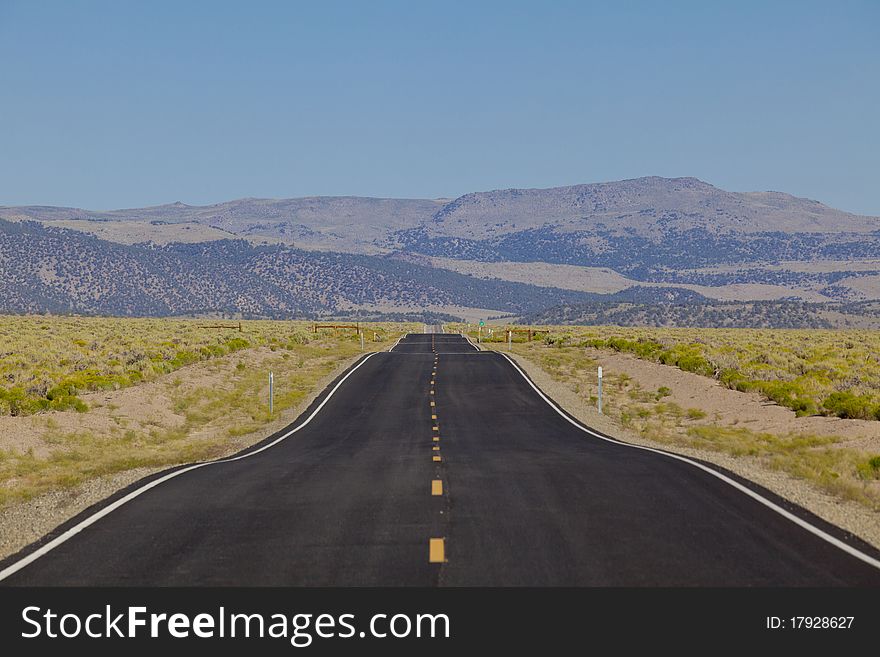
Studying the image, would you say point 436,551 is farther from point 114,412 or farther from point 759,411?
point 759,411

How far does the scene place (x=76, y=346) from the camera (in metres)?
50.8

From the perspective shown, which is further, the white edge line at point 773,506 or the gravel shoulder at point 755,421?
the gravel shoulder at point 755,421

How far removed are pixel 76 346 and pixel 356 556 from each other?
4379cm

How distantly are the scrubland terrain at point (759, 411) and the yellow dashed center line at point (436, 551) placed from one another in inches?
204

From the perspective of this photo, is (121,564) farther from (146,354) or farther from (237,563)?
(146,354)

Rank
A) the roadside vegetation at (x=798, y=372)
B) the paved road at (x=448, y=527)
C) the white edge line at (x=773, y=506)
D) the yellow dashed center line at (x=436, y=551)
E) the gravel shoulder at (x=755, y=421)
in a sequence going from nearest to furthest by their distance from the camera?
the paved road at (x=448, y=527) < the yellow dashed center line at (x=436, y=551) < the white edge line at (x=773, y=506) < the gravel shoulder at (x=755, y=421) < the roadside vegetation at (x=798, y=372)

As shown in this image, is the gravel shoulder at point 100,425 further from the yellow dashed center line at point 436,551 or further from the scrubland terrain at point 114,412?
the yellow dashed center line at point 436,551

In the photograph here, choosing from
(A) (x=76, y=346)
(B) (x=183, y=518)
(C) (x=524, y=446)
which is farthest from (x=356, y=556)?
(A) (x=76, y=346)

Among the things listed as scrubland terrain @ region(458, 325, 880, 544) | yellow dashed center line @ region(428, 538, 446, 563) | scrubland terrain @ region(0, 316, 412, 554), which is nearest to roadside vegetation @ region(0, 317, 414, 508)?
scrubland terrain @ region(0, 316, 412, 554)

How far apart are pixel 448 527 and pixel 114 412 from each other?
59.1 ft

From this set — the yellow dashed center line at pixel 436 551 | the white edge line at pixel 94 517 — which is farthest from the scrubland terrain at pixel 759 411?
the white edge line at pixel 94 517

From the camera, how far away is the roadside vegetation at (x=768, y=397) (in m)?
18.6

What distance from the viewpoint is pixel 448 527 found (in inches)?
483

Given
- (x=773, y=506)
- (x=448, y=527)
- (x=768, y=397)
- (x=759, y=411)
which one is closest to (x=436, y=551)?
(x=448, y=527)
